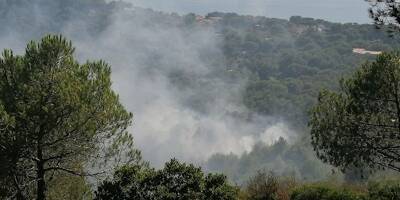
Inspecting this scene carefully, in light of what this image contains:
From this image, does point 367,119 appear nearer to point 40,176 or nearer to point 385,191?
point 385,191

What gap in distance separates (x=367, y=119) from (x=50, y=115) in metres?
11.5

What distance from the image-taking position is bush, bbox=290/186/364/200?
659 inches

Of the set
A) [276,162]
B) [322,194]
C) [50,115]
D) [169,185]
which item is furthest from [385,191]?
[276,162]

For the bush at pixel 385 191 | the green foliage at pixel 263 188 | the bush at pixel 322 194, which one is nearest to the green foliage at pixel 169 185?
the bush at pixel 322 194

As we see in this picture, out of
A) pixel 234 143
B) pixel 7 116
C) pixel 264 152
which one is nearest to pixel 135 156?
pixel 7 116

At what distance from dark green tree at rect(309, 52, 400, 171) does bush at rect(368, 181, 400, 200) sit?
1279 millimetres

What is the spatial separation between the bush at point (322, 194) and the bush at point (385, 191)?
454 mm

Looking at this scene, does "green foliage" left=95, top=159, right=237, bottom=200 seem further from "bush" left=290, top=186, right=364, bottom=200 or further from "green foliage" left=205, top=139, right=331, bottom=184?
"green foliage" left=205, top=139, right=331, bottom=184

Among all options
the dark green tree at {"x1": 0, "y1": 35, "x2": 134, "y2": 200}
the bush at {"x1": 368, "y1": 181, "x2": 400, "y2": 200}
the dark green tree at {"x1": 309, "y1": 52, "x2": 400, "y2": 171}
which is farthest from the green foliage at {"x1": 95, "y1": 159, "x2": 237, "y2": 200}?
the dark green tree at {"x1": 309, "y1": 52, "x2": 400, "y2": 171}

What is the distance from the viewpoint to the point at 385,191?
16.5m

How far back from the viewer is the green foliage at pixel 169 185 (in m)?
14.7

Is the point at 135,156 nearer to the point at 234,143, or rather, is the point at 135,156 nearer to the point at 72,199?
the point at 72,199

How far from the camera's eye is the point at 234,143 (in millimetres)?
189000

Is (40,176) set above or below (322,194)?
above
